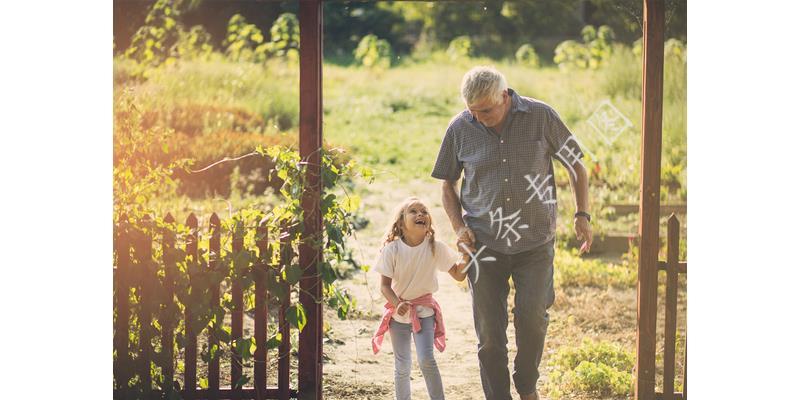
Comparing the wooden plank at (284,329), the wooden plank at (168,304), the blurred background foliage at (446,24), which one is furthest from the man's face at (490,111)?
the blurred background foliage at (446,24)

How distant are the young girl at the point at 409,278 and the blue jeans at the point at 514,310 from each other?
189mm

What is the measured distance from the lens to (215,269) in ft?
17.1

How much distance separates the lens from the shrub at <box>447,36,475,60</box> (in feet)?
32.4

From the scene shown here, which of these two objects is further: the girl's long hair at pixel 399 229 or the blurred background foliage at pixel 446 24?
the blurred background foliage at pixel 446 24

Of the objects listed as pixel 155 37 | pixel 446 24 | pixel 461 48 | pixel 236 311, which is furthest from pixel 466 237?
pixel 446 24

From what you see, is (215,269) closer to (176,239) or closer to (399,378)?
(176,239)

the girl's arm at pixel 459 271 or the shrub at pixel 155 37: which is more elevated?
the shrub at pixel 155 37

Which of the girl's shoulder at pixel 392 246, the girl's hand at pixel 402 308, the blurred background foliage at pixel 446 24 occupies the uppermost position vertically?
the blurred background foliage at pixel 446 24

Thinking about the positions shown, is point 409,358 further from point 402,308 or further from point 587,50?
point 587,50

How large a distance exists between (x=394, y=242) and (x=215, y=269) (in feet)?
3.27

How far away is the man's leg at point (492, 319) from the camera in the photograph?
521cm

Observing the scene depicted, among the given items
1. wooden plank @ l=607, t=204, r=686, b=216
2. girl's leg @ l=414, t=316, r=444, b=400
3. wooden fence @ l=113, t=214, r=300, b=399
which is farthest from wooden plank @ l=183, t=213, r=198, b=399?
wooden plank @ l=607, t=204, r=686, b=216

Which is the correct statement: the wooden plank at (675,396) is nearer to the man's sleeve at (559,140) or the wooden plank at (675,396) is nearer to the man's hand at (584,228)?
the man's hand at (584,228)
